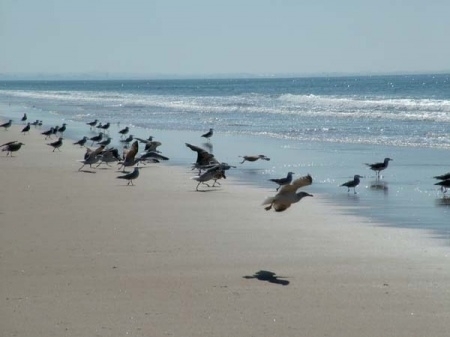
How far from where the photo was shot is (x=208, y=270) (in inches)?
330

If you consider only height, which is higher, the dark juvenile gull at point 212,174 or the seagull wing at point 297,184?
the seagull wing at point 297,184

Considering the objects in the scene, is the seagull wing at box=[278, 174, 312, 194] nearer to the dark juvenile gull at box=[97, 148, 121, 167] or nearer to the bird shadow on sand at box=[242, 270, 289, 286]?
the bird shadow on sand at box=[242, 270, 289, 286]

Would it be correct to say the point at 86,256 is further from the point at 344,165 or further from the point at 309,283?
the point at 344,165

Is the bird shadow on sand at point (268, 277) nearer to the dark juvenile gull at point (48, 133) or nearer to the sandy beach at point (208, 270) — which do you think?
the sandy beach at point (208, 270)

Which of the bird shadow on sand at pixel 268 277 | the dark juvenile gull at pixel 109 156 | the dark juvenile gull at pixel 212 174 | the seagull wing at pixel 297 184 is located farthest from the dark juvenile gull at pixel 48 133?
the bird shadow on sand at pixel 268 277

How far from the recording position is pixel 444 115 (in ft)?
120

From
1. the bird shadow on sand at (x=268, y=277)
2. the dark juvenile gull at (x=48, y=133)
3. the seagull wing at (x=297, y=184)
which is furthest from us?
the dark juvenile gull at (x=48, y=133)

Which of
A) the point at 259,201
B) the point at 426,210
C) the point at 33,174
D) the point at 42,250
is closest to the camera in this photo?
the point at 42,250

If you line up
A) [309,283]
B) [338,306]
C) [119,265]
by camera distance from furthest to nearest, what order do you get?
[119,265] → [309,283] → [338,306]

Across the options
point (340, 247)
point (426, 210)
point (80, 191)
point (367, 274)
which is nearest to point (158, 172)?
point (80, 191)

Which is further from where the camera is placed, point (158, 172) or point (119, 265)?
point (158, 172)

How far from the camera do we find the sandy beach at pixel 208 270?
6.59m

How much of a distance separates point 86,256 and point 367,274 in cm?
273

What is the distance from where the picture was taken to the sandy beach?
6586 millimetres
